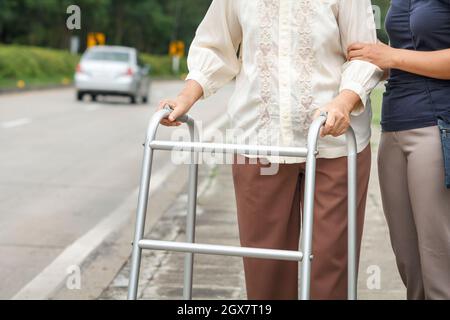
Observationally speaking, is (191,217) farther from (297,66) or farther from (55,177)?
(55,177)

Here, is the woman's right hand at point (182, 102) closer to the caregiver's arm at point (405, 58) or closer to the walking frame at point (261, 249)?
the walking frame at point (261, 249)

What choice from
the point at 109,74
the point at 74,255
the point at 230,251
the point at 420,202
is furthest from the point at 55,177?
the point at 109,74

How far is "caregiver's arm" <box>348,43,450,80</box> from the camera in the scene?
2.93 metres

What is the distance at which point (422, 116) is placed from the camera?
3020 millimetres

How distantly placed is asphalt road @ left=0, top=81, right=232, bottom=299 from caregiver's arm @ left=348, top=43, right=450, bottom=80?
2.98 meters

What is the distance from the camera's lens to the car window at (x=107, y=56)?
25.3 m

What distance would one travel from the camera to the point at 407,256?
10.7ft

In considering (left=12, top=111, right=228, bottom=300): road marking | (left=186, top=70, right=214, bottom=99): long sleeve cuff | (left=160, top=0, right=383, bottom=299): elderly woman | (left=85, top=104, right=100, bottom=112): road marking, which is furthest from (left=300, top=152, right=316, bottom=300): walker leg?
(left=85, top=104, right=100, bottom=112): road marking

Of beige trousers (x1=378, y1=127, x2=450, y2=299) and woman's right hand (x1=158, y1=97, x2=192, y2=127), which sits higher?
woman's right hand (x1=158, y1=97, x2=192, y2=127)

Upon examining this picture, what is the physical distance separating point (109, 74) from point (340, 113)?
2215cm

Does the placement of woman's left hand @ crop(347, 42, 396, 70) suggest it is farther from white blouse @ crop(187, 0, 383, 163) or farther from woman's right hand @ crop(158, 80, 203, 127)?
woman's right hand @ crop(158, 80, 203, 127)

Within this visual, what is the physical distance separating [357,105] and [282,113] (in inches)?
9.5
